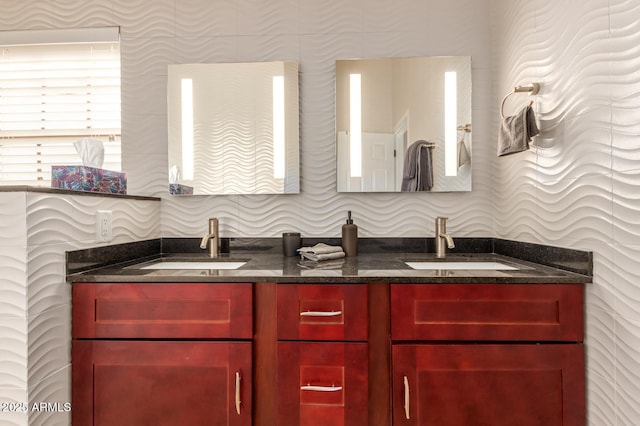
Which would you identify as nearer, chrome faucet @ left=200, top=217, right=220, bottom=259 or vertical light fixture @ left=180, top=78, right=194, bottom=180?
chrome faucet @ left=200, top=217, right=220, bottom=259

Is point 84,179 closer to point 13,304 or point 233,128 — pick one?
point 13,304

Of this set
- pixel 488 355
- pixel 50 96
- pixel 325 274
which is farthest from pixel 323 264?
pixel 50 96

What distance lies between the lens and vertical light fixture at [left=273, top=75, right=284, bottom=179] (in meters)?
1.79

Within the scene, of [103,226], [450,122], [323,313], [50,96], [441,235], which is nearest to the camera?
[323,313]

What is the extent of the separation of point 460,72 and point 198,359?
1744 mm

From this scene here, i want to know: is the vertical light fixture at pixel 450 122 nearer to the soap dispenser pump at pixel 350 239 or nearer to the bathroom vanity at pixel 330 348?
the soap dispenser pump at pixel 350 239

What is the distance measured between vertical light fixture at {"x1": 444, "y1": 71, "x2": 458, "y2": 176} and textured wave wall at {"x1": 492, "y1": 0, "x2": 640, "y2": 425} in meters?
0.34

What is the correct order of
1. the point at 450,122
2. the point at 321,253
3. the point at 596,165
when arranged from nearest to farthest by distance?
the point at 596,165 → the point at 321,253 → the point at 450,122

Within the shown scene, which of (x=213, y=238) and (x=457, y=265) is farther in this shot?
(x=213, y=238)

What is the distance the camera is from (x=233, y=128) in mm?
1807

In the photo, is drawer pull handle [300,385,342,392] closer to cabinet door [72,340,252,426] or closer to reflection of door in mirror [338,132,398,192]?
cabinet door [72,340,252,426]

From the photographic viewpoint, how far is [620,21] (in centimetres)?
98

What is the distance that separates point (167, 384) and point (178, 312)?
25 centimetres

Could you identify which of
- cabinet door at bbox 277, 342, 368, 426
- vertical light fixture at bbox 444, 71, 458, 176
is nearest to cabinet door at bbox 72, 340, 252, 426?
cabinet door at bbox 277, 342, 368, 426
